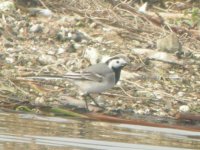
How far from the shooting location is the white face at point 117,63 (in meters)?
10.4

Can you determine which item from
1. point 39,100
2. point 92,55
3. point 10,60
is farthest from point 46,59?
point 39,100

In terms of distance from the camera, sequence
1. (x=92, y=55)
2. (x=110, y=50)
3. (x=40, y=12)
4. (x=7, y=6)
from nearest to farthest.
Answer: (x=92, y=55)
(x=110, y=50)
(x=7, y=6)
(x=40, y=12)

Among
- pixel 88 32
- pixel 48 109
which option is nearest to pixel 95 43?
pixel 88 32

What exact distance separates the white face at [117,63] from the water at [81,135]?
5.78 feet

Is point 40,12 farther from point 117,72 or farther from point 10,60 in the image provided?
point 117,72

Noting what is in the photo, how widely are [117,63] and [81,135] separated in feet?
9.77

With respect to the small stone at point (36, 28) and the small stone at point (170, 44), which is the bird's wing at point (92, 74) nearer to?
the small stone at point (170, 44)

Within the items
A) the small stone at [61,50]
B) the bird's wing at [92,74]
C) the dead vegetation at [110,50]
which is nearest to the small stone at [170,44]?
the dead vegetation at [110,50]

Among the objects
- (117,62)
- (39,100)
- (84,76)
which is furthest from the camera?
(117,62)

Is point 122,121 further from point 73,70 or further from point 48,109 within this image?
point 73,70

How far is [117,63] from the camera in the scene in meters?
10.4

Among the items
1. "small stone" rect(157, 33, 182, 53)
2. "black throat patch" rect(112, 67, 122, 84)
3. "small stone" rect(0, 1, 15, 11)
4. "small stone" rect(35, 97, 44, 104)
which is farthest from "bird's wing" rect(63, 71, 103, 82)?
"small stone" rect(0, 1, 15, 11)

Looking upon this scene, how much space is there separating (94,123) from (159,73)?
9.54 ft

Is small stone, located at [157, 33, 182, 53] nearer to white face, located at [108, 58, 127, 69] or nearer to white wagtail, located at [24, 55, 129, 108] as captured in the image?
white face, located at [108, 58, 127, 69]
